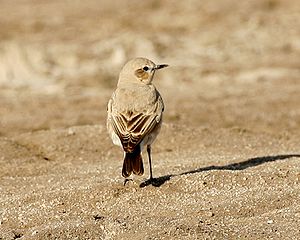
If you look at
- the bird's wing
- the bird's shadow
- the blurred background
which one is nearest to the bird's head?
the bird's wing

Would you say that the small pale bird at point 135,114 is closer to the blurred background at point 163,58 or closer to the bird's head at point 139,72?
the bird's head at point 139,72

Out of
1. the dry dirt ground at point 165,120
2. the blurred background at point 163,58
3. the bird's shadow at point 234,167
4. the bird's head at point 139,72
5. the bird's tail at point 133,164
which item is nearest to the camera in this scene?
the dry dirt ground at point 165,120

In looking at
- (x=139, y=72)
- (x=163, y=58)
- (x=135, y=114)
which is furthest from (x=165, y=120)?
(x=163, y=58)

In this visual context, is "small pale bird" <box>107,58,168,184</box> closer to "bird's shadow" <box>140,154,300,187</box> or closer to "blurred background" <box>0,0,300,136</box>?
"bird's shadow" <box>140,154,300,187</box>

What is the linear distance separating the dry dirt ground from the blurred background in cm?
6

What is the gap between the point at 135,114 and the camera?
9.96 metres

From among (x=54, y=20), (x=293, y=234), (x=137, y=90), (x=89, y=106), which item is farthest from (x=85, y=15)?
(x=293, y=234)

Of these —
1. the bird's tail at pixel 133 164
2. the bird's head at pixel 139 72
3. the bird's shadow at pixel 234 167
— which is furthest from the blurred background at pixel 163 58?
the bird's tail at pixel 133 164

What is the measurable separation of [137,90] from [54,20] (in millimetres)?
23615

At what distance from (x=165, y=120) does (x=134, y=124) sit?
8.38 m

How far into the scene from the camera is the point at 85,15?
34.5 meters

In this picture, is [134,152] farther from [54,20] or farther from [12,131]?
[54,20]

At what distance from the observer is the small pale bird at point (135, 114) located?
958 centimetres

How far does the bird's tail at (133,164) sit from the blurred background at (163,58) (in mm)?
6981
